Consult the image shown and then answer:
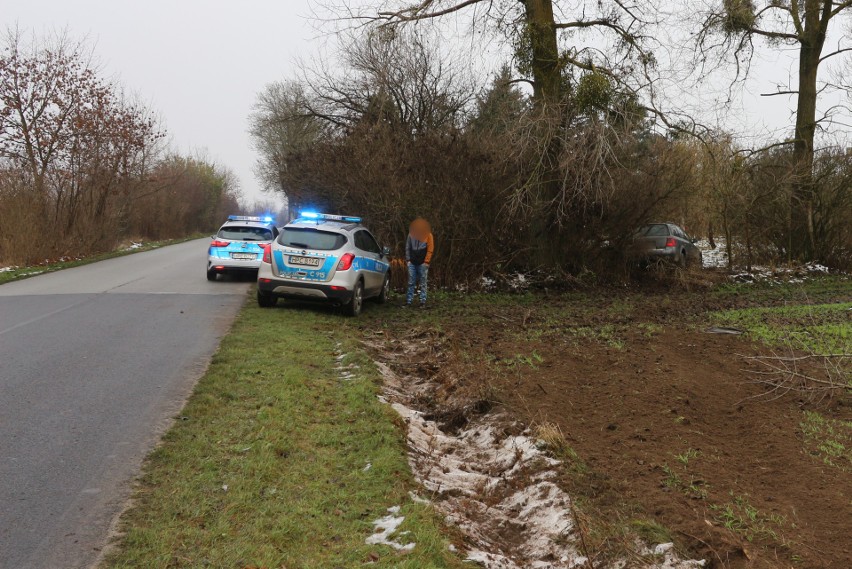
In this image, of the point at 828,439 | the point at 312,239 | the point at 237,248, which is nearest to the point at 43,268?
the point at 237,248

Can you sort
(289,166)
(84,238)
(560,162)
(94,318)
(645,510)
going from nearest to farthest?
(645,510) < (94,318) < (560,162) < (289,166) < (84,238)

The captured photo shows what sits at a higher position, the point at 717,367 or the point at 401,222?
the point at 401,222

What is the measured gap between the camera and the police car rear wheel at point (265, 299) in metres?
12.7

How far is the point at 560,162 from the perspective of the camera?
14930 millimetres

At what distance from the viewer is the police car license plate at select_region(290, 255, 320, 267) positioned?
12.2m

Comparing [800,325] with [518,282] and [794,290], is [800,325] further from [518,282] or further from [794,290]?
[794,290]

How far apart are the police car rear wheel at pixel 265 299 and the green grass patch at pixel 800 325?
311 inches

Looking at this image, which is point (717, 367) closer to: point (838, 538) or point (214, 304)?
point (838, 538)

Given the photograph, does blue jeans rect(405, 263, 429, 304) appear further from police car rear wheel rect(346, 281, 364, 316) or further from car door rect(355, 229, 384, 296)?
police car rear wheel rect(346, 281, 364, 316)

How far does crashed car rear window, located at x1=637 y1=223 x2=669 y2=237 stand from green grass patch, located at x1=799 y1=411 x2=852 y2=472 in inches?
469

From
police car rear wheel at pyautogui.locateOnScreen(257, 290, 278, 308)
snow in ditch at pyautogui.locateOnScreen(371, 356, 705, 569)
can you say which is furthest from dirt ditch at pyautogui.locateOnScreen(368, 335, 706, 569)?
police car rear wheel at pyautogui.locateOnScreen(257, 290, 278, 308)

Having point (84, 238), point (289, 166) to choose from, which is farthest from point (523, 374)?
point (84, 238)

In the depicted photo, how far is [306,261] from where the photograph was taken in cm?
1220

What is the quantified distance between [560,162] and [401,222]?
152 inches
